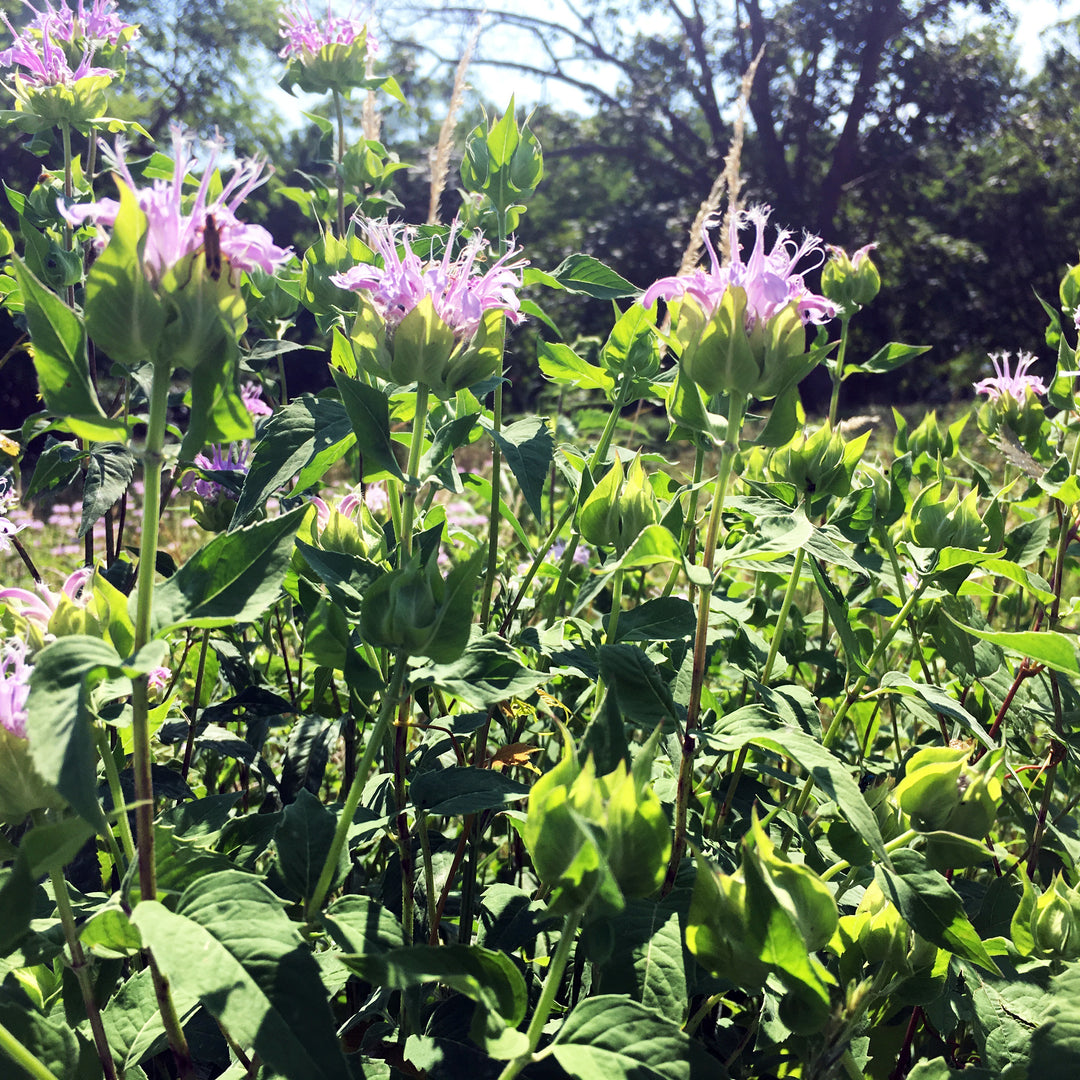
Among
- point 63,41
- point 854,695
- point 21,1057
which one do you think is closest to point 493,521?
point 854,695

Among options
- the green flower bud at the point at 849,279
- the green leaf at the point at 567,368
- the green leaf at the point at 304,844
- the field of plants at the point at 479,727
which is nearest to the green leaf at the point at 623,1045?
the field of plants at the point at 479,727

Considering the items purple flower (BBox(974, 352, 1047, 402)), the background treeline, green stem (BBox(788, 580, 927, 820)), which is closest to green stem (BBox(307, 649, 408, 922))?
green stem (BBox(788, 580, 927, 820))

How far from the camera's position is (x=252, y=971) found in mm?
617

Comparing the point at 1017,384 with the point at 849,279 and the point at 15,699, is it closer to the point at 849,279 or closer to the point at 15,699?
the point at 849,279

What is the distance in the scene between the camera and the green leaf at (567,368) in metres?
1.33

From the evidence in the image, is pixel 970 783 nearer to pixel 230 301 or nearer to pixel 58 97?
pixel 230 301

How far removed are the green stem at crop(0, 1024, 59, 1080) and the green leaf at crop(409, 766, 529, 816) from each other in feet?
1.21

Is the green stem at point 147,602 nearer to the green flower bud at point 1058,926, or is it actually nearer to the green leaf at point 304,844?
the green leaf at point 304,844

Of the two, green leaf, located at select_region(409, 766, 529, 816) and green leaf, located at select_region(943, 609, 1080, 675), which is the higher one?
green leaf, located at select_region(943, 609, 1080, 675)

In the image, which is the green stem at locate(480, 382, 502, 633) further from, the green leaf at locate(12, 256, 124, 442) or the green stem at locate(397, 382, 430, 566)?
the green leaf at locate(12, 256, 124, 442)

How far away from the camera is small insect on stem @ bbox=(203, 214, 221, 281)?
641 millimetres

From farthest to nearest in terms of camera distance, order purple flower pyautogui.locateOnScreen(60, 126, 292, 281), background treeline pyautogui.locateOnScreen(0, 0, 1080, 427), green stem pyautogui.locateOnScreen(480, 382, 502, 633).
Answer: background treeline pyautogui.locateOnScreen(0, 0, 1080, 427)
green stem pyautogui.locateOnScreen(480, 382, 502, 633)
purple flower pyautogui.locateOnScreen(60, 126, 292, 281)

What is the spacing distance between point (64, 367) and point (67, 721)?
0.89 ft

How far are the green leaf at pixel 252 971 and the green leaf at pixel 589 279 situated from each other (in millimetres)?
999
